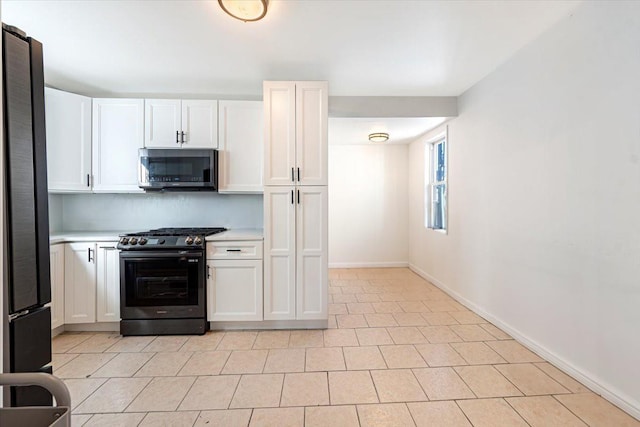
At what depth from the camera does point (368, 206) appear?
5496 millimetres

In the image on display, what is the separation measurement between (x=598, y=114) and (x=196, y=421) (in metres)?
3.10

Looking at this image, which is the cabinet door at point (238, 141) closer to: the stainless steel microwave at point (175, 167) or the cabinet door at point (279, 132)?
the stainless steel microwave at point (175, 167)

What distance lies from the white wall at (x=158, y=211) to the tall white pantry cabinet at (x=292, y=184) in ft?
2.71

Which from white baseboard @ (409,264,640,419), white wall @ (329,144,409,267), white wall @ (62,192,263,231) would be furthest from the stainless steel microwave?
white baseboard @ (409,264,640,419)

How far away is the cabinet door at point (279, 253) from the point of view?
9.34 ft

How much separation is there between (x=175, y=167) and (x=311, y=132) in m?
1.46

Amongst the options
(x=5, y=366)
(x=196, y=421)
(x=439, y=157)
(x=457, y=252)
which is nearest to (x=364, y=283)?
(x=457, y=252)

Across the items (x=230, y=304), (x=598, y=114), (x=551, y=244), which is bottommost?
(x=230, y=304)

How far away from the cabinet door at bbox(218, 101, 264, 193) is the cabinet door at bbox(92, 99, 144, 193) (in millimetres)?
867

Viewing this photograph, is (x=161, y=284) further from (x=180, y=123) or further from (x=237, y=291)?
(x=180, y=123)

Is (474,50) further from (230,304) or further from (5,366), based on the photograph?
(5,366)

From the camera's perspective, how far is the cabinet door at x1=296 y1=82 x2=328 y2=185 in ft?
9.33

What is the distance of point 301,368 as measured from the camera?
2.20 meters

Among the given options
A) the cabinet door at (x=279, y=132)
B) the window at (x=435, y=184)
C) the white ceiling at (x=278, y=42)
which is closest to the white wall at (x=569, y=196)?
the white ceiling at (x=278, y=42)
